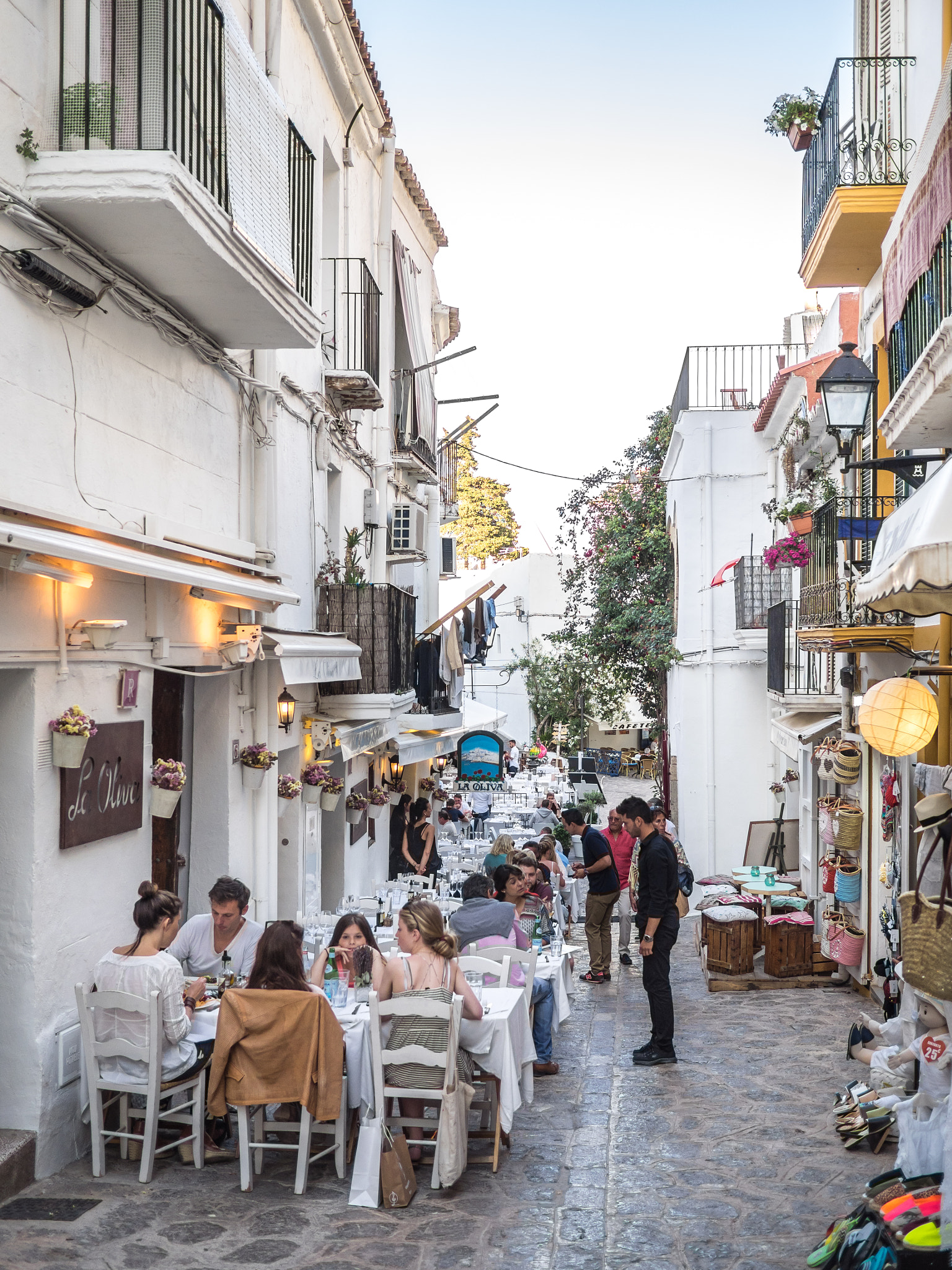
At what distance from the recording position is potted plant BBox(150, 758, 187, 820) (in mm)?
8188

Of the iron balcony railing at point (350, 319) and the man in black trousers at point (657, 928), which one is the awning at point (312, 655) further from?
the iron balcony railing at point (350, 319)

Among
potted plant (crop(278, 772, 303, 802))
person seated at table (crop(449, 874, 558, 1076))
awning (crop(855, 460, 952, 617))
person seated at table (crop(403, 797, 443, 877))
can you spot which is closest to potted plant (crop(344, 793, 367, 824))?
person seated at table (crop(403, 797, 443, 877))

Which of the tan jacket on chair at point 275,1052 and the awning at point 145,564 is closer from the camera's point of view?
the awning at point 145,564

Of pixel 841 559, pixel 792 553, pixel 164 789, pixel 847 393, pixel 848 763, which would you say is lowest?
pixel 848 763

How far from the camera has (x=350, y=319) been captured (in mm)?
14227

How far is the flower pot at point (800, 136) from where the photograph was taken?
1230 centimetres

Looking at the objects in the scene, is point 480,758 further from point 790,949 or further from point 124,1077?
point 124,1077

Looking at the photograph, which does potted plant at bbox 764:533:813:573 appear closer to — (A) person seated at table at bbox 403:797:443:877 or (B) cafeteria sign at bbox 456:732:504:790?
(A) person seated at table at bbox 403:797:443:877

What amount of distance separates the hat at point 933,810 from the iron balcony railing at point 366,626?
7260 mm

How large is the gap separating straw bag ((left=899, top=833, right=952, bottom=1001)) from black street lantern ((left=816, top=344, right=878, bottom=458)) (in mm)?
4407

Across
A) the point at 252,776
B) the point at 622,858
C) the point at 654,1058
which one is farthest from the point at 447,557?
the point at 654,1058

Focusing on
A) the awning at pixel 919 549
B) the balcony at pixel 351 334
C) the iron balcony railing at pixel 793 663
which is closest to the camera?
the awning at pixel 919 549

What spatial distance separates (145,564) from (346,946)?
2.99 metres

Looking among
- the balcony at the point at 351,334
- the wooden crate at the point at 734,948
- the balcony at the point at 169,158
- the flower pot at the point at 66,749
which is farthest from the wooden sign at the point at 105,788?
the wooden crate at the point at 734,948
